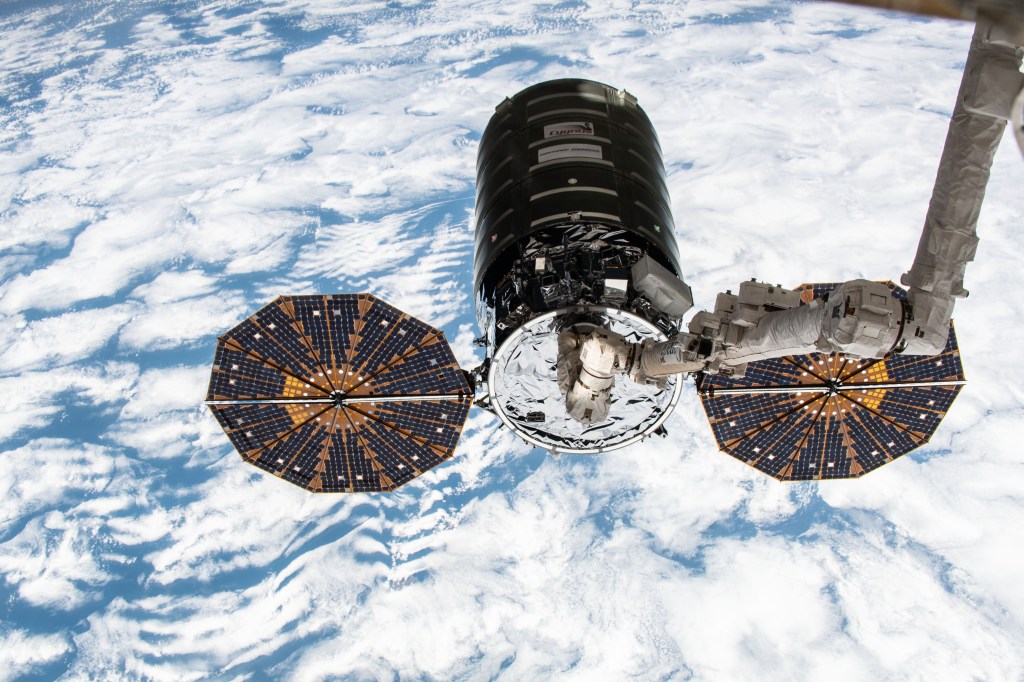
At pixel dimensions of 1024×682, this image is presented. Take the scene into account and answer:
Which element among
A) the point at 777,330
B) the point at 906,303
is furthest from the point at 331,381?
the point at 906,303

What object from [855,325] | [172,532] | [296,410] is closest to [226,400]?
[296,410]

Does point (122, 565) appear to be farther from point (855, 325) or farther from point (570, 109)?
point (855, 325)

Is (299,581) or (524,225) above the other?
(524,225)

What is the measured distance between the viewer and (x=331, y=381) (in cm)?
1230

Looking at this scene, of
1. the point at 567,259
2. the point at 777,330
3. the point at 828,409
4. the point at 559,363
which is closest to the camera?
the point at 777,330

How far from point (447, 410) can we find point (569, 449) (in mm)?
2294

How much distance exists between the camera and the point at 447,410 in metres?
12.4

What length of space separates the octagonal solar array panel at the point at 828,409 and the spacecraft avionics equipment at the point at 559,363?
0.09 ft

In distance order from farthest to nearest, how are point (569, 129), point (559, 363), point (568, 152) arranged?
1. point (569, 129)
2. point (568, 152)
3. point (559, 363)

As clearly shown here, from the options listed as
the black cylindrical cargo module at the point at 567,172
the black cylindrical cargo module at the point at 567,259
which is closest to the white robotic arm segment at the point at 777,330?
the black cylindrical cargo module at the point at 567,259

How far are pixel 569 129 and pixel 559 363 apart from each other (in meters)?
4.64

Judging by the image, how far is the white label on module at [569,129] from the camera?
1279 cm

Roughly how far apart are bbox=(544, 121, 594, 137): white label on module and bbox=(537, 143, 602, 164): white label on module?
40 centimetres

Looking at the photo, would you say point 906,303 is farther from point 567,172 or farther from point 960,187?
point 567,172
